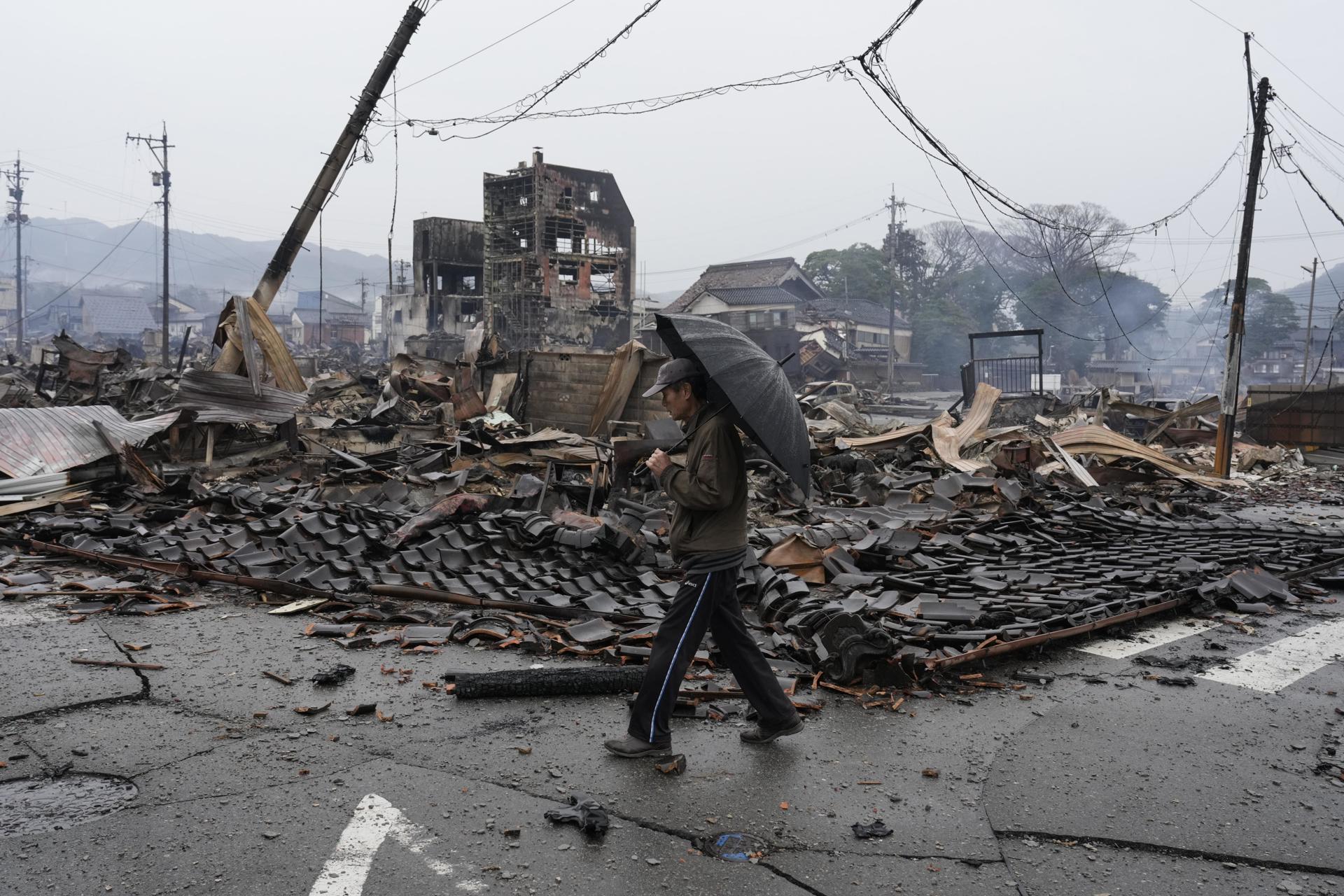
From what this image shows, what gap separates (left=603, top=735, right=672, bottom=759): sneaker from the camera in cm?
377

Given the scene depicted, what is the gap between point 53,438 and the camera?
411 inches

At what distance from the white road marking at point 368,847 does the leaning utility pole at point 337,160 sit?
45.9 feet

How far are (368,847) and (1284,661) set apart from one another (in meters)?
5.41

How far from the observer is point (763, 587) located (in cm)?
636

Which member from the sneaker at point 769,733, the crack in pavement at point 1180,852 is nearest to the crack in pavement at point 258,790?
the sneaker at point 769,733

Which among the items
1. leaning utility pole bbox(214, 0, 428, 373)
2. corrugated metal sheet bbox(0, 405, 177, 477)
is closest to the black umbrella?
corrugated metal sheet bbox(0, 405, 177, 477)

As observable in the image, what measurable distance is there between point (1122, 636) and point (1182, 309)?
9462 centimetres

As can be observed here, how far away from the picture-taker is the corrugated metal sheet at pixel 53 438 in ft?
32.5

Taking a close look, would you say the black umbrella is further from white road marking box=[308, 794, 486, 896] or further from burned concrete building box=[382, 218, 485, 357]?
burned concrete building box=[382, 218, 485, 357]

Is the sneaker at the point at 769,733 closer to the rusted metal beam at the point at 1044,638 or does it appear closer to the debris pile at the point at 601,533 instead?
the debris pile at the point at 601,533

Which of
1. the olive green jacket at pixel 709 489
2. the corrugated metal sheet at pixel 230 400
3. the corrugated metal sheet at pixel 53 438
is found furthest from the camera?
the corrugated metal sheet at pixel 230 400

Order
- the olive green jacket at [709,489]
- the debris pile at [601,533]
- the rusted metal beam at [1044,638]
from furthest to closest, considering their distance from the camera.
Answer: the debris pile at [601,533]
the rusted metal beam at [1044,638]
the olive green jacket at [709,489]

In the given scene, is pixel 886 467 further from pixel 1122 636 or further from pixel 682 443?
pixel 682 443

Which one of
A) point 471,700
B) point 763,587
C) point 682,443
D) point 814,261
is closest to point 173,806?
point 471,700
